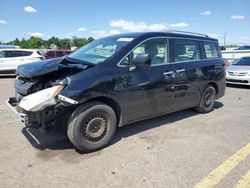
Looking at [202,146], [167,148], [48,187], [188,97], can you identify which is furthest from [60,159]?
[188,97]

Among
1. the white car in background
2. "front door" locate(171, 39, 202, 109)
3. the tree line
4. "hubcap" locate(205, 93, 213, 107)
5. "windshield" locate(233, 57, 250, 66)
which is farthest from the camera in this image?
the tree line

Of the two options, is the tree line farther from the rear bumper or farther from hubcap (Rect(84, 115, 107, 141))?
hubcap (Rect(84, 115, 107, 141))

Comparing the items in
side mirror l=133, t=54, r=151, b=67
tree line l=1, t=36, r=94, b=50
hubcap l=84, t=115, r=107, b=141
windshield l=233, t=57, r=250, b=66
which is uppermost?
tree line l=1, t=36, r=94, b=50

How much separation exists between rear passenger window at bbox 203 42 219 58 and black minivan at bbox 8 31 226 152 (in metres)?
0.58

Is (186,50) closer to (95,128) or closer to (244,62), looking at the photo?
(95,128)

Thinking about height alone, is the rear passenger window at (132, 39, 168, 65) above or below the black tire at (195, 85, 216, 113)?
above

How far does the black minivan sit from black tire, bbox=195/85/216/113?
0.48 m

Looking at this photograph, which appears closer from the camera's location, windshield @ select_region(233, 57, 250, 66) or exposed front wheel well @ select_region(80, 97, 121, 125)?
exposed front wheel well @ select_region(80, 97, 121, 125)

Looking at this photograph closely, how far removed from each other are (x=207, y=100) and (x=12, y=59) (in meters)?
11.3

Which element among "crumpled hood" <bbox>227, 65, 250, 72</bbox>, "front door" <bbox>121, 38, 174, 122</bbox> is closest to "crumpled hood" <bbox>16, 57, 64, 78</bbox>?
"front door" <bbox>121, 38, 174, 122</bbox>

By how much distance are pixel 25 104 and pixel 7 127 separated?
182cm

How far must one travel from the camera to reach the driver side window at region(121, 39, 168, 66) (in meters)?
4.64

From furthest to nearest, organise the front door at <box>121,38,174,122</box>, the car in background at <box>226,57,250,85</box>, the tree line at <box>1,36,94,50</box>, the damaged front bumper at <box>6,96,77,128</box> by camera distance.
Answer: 1. the tree line at <box>1,36,94,50</box>
2. the car in background at <box>226,57,250,85</box>
3. the front door at <box>121,38,174,122</box>
4. the damaged front bumper at <box>6,96,77,128</box>

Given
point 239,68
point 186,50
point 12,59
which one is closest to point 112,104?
point 186,50
